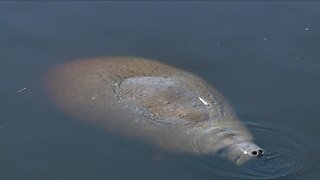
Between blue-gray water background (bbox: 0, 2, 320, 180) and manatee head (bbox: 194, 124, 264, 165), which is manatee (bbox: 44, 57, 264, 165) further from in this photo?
blue-gray water background (bbox: 0, 2, 320, 180)

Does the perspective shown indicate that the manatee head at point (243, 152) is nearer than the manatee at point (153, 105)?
Yes

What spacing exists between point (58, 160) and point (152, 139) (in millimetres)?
797

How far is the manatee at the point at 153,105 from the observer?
526 cm

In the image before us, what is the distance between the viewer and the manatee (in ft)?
17.3

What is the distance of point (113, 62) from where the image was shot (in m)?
6.45

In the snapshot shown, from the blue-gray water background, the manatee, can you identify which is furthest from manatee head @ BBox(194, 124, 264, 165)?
the blue-gray water background

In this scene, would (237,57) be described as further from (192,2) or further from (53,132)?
(53,132)

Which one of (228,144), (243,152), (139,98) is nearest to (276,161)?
(243,152)

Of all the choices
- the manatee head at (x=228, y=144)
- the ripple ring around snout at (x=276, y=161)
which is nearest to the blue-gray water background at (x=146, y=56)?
the ripple ring around snout at (x=276, y=161)

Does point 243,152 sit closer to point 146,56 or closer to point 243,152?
point 243,152

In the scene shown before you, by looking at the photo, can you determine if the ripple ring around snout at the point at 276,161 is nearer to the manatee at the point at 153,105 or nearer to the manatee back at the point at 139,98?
the manatee at the point at 153,105

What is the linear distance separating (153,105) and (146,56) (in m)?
1.05

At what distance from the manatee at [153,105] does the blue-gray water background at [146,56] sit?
0.42 ft

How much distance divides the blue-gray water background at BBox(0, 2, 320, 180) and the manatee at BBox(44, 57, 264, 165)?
Result: 128 mm
